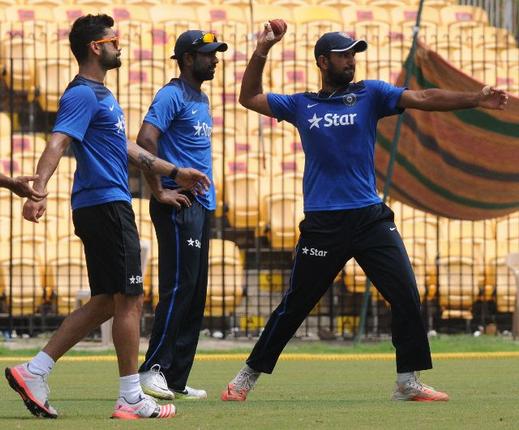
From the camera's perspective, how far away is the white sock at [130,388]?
674 centimetres

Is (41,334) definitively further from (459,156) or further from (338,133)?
(338,133)

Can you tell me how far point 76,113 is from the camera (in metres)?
6.80

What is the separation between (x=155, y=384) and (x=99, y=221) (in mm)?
1400

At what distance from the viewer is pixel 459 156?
522 inches

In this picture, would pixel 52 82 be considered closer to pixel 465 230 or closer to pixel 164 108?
pixel 465 230

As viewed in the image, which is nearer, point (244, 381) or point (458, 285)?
point (244, 381)

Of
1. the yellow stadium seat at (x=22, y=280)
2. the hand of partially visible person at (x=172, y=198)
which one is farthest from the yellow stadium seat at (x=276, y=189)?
the hand of partially visible person at (x=172, y=198)

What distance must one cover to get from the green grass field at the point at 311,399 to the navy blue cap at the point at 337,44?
183 centimetres

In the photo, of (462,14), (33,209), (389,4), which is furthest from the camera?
(389,4)

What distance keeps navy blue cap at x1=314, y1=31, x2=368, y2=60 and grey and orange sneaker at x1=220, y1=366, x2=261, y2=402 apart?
1.72 meters

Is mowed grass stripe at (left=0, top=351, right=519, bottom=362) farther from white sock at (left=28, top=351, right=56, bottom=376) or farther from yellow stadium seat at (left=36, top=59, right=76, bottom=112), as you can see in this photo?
yellow stadium seat at (left=36, top=59, right=76, bottom=112)

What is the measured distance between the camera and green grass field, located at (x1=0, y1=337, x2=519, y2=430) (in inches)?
257

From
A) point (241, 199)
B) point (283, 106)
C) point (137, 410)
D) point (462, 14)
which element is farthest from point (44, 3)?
point (137, 410)

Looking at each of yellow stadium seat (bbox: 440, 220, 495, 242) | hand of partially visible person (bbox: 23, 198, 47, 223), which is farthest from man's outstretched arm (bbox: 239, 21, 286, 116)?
yellow stadium seat (bbox: 440, 220, 495, 242)
